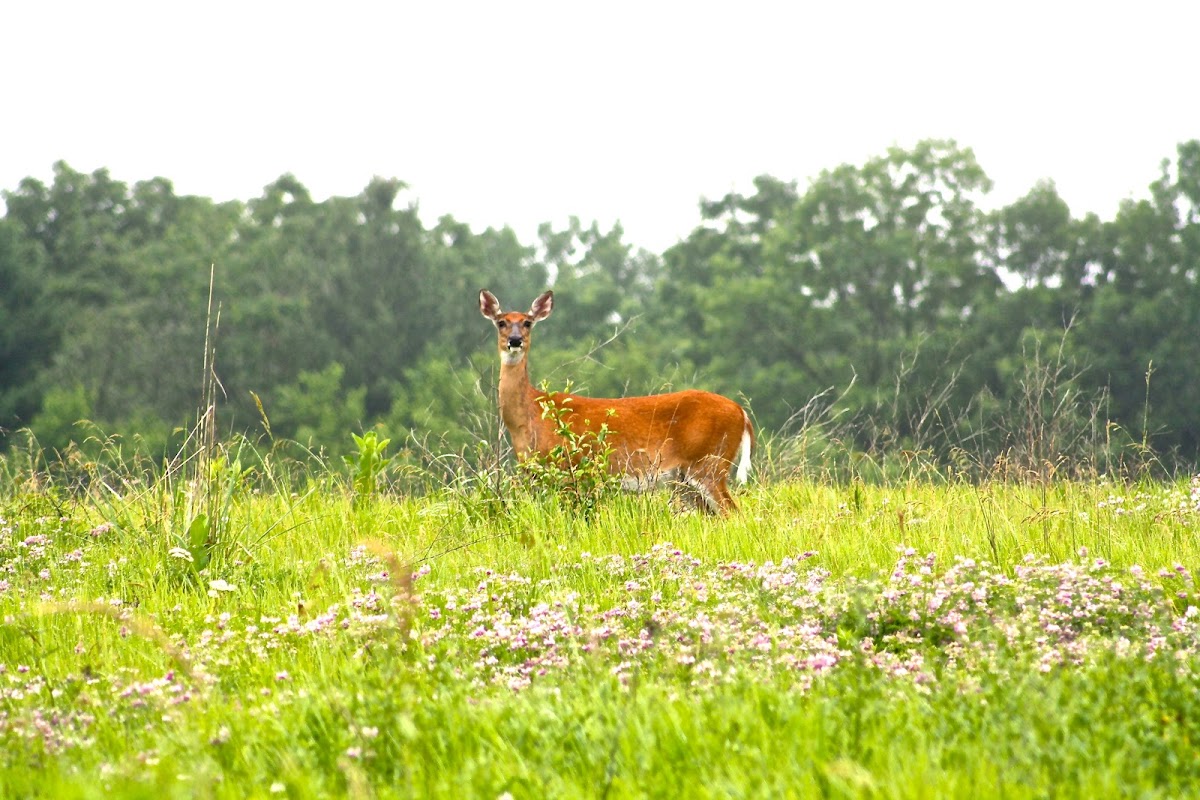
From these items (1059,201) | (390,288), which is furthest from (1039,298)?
(390,288)

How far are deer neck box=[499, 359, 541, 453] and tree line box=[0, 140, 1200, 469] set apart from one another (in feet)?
84.1

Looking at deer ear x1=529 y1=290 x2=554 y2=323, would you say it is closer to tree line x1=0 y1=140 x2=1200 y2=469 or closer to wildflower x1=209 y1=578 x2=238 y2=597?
wildflower x1=209 y1=578 x2=238 y2=597

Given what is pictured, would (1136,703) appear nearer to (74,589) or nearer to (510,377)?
(74,589)

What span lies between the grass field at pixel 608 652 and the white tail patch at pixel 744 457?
5.55 feet

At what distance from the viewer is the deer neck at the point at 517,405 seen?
31.1ft

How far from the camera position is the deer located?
9172 millimetres

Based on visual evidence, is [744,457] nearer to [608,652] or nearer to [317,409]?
[608,652]

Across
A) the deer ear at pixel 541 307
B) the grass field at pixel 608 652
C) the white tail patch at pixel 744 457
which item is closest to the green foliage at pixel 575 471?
the grass field at pixel 608 652

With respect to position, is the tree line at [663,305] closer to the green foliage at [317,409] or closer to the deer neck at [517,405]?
the green foliage at [317,409]

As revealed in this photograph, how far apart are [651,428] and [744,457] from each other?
2.61 feet

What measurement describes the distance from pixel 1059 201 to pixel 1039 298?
14.5 ft

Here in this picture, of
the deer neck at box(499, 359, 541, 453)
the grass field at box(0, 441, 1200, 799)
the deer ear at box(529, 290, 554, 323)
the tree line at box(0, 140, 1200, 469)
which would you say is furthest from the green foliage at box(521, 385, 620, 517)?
the tree line at box(0, 140, 1200, 469)

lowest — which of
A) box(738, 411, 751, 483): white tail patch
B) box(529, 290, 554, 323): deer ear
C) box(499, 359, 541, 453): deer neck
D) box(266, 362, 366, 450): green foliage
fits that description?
box(266, 362, 366, 450): green foliage

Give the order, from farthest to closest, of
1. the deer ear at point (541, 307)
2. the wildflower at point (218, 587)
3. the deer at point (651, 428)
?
the deer ear at point (541, 307) < the deer at point (651, 428) < the wildflower at point (218, 587)
